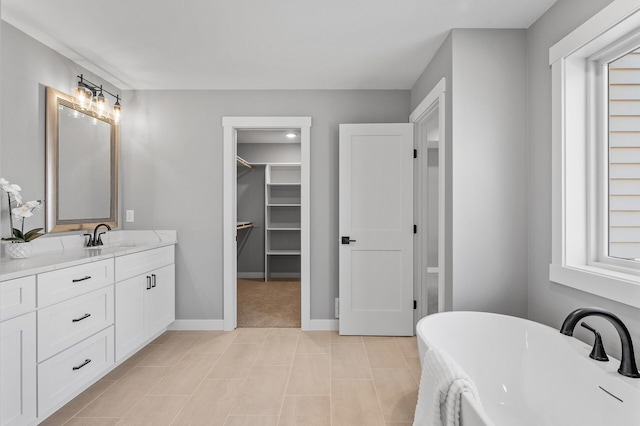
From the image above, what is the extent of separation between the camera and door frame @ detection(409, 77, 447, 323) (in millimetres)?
2471

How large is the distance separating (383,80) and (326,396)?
270cm

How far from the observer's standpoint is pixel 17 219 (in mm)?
2260

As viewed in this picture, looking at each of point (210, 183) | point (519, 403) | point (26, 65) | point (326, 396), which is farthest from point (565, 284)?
point (26, 65)

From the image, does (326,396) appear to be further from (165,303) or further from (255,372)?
(165,303)

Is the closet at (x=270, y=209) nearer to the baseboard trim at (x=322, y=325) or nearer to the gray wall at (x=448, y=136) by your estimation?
the baseboard trim at (x=322, y=325)

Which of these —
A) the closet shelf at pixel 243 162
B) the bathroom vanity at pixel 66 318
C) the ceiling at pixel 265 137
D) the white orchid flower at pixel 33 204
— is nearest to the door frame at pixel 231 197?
the bathroom vanity at pixel 66 318

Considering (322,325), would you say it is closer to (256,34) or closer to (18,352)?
(18,352)

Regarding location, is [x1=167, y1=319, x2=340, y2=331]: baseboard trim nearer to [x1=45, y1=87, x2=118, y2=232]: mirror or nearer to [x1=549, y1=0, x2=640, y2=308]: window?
[x1=45, y1=87, x2=118, y2=232]: mirror

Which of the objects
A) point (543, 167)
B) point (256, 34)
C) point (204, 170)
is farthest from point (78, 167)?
point (543, 167)

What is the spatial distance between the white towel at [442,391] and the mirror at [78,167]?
274 cm

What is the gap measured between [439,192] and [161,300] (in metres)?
2.60

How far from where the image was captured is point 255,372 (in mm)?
2551

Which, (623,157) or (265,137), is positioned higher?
(265,137)

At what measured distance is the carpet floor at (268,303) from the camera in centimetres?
371
